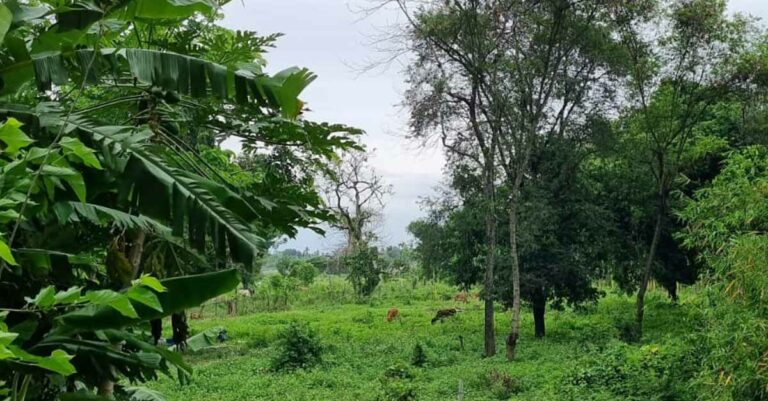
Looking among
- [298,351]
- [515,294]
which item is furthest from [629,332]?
[298,351]

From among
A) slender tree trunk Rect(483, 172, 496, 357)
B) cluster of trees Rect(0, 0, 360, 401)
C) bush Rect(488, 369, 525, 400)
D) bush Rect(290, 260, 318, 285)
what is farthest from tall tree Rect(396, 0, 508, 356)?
bush Rect(290, 260, 318, 285)

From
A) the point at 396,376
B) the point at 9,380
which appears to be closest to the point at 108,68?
the point at 9,380

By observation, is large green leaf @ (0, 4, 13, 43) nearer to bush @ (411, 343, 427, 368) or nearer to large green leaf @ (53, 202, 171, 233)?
large green leaf @ (53, 202, 171, 233)

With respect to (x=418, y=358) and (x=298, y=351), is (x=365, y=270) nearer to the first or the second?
(x=298, y=351)

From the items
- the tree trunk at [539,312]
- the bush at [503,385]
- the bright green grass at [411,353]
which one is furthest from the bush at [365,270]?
the bush at [503,385]

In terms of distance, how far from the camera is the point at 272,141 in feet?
9.92

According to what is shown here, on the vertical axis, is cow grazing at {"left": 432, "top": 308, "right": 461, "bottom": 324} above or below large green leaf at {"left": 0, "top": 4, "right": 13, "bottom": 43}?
below

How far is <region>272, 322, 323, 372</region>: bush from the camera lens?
1065cm

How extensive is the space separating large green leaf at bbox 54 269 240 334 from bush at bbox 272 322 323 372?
9107 millimetres

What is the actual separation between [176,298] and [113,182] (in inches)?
23.6

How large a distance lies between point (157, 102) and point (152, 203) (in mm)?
696

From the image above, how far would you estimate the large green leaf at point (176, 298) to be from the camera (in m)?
1.70

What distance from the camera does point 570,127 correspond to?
12.6 meters

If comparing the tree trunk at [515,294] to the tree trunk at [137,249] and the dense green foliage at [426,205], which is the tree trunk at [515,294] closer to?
the dense green foliage at [426,205]
